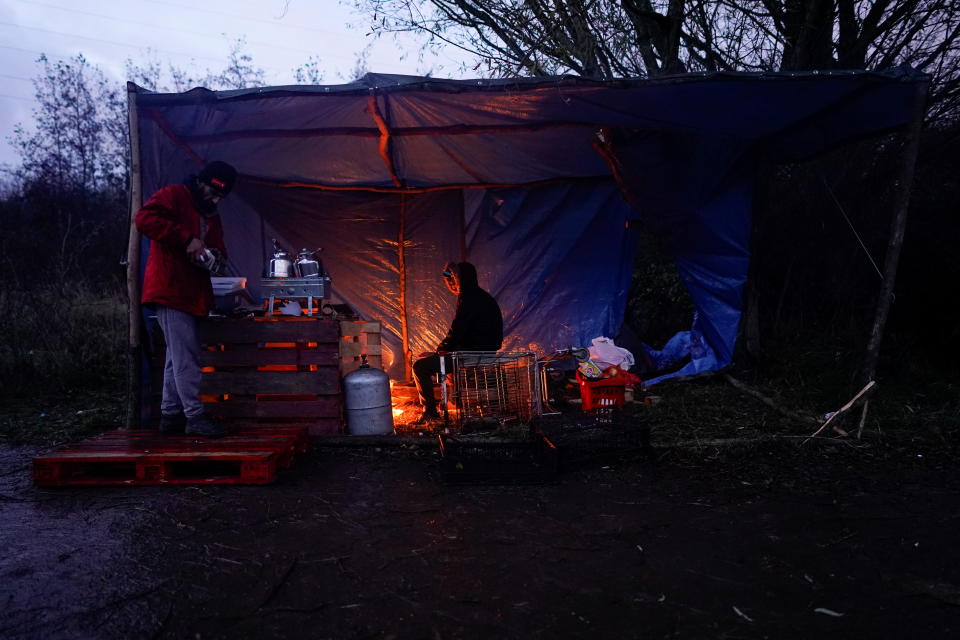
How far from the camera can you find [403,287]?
Result: 8.39 metres

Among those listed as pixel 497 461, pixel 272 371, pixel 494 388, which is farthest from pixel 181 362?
pixel 494 388

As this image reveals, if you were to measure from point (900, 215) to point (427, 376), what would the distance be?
461cm

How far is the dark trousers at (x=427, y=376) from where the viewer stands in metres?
6.26

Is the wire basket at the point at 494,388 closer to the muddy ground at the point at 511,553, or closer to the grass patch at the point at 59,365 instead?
the muddy ground at the point at 511,553

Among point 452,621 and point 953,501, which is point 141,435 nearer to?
point 452,621

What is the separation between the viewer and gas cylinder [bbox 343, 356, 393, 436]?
5391 millimetres

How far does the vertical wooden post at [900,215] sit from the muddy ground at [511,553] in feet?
3.24

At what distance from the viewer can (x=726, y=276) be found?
7.11 meters

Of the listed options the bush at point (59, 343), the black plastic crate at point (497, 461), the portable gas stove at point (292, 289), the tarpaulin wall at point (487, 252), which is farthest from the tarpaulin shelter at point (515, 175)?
the black plastic crate at point (497, 461)

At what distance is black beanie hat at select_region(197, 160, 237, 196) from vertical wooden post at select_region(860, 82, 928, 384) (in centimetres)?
567

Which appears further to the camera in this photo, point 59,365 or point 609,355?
point 59,365

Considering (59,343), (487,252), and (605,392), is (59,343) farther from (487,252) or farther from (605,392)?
(605,392)

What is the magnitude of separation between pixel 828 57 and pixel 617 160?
324 centimetres

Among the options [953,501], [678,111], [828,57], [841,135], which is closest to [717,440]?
[953,501]
